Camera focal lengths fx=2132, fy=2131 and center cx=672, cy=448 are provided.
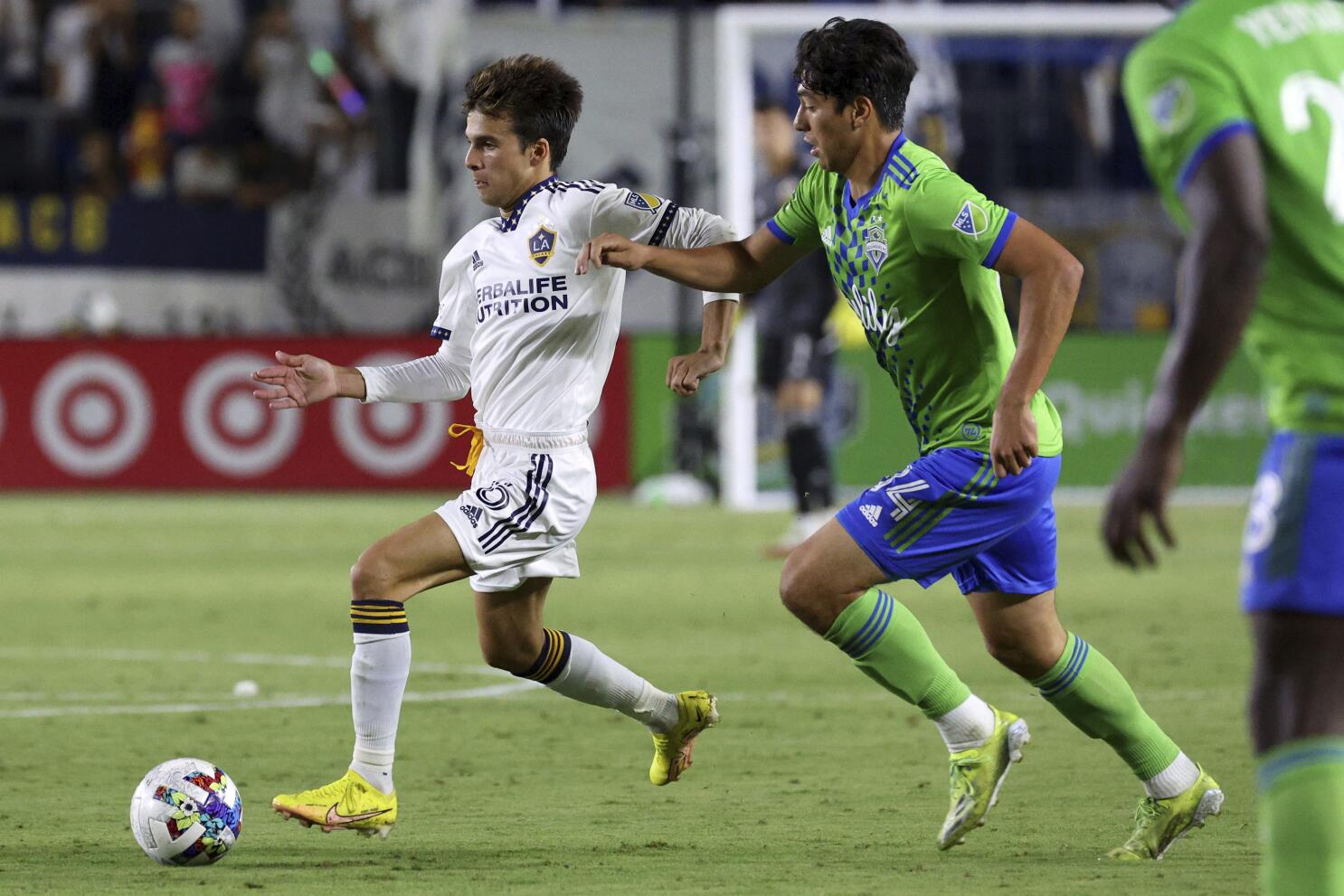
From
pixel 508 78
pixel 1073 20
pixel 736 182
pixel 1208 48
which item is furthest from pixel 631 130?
pixel 1208 48

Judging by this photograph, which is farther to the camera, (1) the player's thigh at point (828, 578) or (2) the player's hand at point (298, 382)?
(2) the player's hand at point (298, 382)

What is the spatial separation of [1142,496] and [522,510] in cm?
271

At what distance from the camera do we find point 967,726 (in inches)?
205

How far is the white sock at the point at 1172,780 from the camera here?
5113 millimetres

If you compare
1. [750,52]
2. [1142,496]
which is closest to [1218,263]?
[1142,496]

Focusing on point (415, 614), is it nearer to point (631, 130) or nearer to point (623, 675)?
point (623, 675)

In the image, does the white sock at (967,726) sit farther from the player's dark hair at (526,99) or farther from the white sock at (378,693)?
the player's dark hair at (526,99)

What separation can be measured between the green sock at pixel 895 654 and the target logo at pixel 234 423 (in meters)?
13.9

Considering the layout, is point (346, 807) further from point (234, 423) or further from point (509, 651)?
point (234, 423)

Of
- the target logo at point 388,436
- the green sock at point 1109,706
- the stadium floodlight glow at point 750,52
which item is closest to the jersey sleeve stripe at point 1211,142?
the green sock at point 1109,706

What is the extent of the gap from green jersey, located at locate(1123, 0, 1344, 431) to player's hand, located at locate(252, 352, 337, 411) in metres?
2.91

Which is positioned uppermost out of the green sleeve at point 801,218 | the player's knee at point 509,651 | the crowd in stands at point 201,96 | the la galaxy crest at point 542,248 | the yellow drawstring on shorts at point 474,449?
the crowd in stands at point 201,96

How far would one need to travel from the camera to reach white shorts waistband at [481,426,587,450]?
18.5 feet

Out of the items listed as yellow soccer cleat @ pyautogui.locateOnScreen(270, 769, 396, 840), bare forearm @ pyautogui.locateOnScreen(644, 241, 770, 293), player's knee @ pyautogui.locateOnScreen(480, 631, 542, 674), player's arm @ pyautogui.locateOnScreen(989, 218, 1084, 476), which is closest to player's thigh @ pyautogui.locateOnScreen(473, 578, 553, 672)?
player's knee @ pyautogui.locateOnScreen(480, 631, 542, 674)
